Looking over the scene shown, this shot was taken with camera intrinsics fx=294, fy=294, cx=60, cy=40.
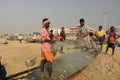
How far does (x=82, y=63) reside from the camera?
9.94 m

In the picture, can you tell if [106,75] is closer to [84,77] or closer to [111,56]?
[84,77]

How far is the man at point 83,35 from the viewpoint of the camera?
1088 cm

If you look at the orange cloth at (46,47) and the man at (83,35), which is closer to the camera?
the orange cloth at (46,47)

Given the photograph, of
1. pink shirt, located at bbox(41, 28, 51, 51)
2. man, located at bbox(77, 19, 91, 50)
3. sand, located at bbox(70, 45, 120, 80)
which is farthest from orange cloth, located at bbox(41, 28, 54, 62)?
man, located at bbox(77, 19, 91, 50)

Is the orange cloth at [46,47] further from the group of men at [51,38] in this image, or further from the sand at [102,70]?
the sand at [102,70]

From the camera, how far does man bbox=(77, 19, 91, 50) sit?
10879mm

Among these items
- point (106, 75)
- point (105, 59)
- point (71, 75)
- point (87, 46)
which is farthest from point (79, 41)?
point (71, 75)

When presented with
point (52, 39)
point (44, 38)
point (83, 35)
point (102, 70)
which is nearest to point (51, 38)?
point (52, 39)

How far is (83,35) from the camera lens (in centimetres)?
1104

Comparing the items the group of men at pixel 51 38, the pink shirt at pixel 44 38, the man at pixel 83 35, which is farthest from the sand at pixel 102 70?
the pink shirt at pixel 44 38

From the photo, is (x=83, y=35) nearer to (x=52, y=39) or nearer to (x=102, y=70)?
(x=102, y=70)

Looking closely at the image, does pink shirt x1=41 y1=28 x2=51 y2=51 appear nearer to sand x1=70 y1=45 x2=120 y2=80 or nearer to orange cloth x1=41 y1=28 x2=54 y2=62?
orange cloth x1=41 y1=28 x2=54 y2=62

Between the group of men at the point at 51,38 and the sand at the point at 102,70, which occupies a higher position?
the group of men at the point at 51,38

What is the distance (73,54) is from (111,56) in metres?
2.36
